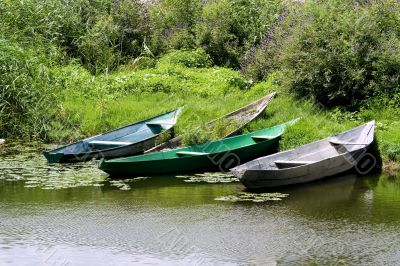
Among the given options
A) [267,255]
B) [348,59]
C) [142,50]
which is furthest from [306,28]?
[267,255]

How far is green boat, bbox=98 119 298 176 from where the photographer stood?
530 inches

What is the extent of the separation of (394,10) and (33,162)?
7656 millimetres

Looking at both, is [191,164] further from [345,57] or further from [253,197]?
[345,57]

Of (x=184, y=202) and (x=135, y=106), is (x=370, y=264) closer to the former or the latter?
(x=184, y=202)

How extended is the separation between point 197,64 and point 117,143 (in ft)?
15.5

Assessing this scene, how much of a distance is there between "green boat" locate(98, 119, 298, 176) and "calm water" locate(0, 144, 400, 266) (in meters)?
0.24

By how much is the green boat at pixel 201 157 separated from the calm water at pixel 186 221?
240 millimetres

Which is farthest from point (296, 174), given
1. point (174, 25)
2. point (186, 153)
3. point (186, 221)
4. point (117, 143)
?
point (174, 25)

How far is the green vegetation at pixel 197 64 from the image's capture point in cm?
1551

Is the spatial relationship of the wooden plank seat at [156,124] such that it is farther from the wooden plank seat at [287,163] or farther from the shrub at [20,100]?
the wooden plank seat at [287,163]

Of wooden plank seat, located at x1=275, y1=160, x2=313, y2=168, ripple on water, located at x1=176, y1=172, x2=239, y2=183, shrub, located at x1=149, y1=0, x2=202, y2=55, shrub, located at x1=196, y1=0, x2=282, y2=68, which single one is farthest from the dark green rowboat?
shrub, located at x1=149, y1=0, x2=202, y2=55

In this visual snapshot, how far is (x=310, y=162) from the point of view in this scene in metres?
12.9

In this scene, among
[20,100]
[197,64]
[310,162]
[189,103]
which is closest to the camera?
[310,162]

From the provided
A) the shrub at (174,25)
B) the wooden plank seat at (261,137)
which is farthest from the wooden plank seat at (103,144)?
the shrub at (174,25)
